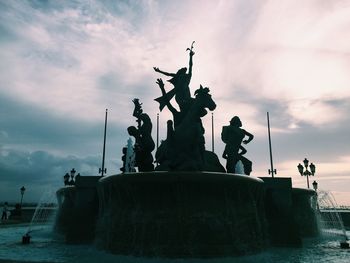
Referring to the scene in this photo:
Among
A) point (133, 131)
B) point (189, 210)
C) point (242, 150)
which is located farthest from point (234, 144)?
point (189, 210)

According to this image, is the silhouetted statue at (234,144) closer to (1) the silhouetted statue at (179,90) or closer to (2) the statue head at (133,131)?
(1) the silhouetted statue at (179,90)

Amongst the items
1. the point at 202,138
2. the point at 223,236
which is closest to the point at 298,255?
the point at 223,236

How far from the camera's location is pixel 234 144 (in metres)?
14.0

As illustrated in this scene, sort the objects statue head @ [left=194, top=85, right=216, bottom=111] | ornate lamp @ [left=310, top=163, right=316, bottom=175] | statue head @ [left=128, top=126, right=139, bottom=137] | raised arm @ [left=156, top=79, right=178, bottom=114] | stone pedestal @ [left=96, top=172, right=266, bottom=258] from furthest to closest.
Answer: ornate lamp @ [left=310, top=163, right=316, bottom=175] < statue head @ [left=128, top=126, right=139, bottom=137] < raised arm @ [left=156, top=79, right=178, bottom=114] < statue head @ [left=194, top=85, right=216, bottom=111] < stone pedestal @ [left=96, top=172, right=266, bottom=258]

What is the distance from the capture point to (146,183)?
891 centimetres

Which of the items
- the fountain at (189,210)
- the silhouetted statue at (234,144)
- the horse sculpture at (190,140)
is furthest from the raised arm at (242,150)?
the horse sculpture at (190,140)

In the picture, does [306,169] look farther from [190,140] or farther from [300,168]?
[190,140]

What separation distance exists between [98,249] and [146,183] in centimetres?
269

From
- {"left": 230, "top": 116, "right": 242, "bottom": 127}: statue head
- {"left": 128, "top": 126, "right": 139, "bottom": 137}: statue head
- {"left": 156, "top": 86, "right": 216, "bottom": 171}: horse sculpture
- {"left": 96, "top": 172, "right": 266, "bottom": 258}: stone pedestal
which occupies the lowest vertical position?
{"left": 96, "top": 172, "right": 266, "bottom": 258}: stone pedestal

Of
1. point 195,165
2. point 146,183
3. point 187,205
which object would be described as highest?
point 195,165

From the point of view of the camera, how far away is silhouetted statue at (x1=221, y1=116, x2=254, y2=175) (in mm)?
13969

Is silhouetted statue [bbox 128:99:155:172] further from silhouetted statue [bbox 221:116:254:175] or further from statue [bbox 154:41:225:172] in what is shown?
silhouetted statue [bbox 221:116:254:175]

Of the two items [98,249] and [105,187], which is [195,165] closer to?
[105,187]

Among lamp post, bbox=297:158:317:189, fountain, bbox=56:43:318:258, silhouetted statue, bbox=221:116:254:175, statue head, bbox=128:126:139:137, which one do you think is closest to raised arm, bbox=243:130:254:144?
silhouetted statue, bbox=221:116:254:175
